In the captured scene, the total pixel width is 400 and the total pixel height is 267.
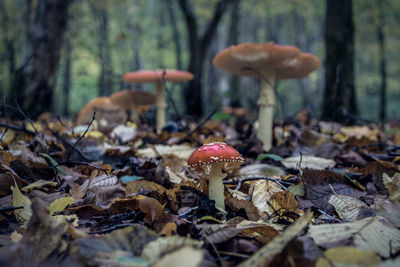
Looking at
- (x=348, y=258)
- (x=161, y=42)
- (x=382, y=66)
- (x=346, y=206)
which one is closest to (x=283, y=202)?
(x=346, y=206)

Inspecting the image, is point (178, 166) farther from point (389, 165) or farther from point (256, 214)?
point (389, 165)

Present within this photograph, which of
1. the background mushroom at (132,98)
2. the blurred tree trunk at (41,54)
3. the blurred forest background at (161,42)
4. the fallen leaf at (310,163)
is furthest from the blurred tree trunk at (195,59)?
the fallen leaf at (310,163)

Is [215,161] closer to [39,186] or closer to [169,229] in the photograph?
[169,229]

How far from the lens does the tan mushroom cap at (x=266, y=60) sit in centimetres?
245

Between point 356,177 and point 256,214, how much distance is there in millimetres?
870

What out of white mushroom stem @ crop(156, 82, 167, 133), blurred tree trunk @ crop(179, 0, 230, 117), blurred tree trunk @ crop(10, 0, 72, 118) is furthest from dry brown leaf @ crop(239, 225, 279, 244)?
blurred tree trunk @ crop(179, 0, 230, 117)

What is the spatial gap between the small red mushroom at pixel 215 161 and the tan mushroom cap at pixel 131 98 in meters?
2.71

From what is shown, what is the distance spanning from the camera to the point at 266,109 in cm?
294

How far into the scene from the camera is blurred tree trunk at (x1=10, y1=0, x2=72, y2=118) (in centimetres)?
439

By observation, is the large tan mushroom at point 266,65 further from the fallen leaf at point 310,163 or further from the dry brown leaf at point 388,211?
the dry brown leaf at point 388,211

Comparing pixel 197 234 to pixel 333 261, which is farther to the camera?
pixel 197 234

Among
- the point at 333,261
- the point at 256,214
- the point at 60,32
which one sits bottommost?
the point at 256,214

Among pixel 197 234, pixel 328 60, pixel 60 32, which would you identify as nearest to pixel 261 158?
pixel 197 234

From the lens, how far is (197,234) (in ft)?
3.51
